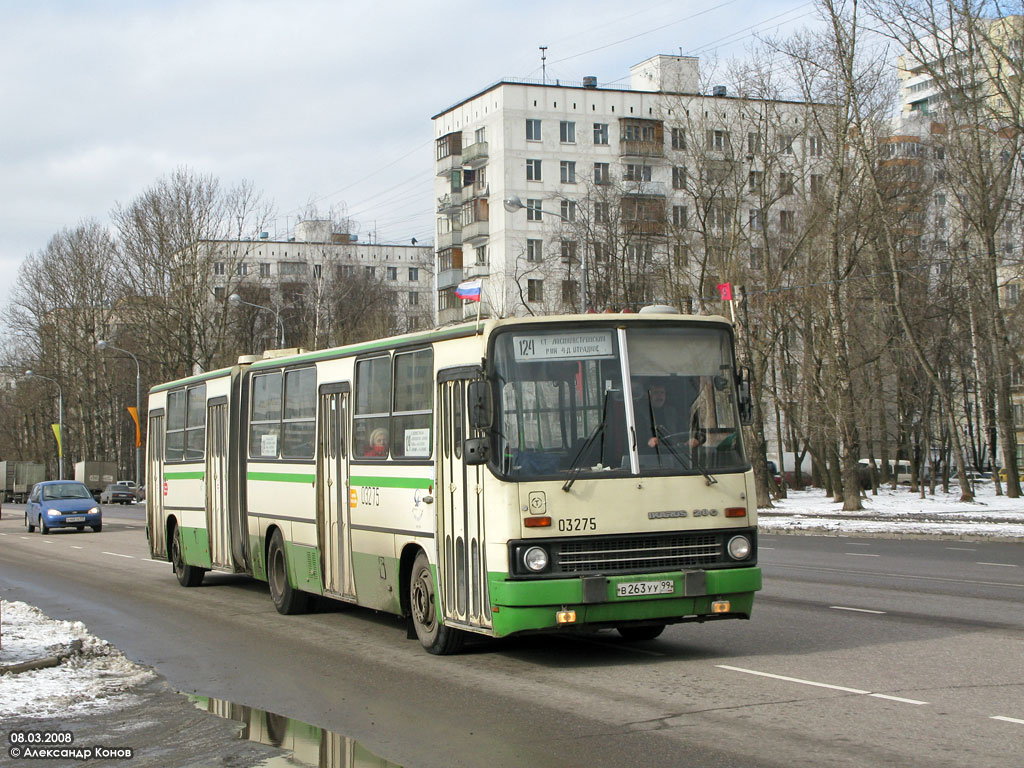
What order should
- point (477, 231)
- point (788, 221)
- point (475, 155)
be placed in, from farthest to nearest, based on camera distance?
point (477, 231) < point (475, 155) < point (788, 221)

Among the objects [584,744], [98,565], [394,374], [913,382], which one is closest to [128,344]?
[913,382]

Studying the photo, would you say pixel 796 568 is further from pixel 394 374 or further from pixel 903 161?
pixel 903 161

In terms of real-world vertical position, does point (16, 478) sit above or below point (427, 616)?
above

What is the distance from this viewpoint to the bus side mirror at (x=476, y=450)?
10477mm

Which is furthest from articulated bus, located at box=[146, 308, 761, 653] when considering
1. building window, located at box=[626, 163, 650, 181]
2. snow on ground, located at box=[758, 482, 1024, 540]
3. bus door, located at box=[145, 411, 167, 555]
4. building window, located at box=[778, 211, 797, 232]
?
building window, located at box=[626, 163, 650, 181]

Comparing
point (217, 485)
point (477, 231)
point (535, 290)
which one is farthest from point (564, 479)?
point (477, 231)

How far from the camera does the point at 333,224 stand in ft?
304

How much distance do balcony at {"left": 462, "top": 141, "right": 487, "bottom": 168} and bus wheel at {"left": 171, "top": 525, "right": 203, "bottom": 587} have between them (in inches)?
2248

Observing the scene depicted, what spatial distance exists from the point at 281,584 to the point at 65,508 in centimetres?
2668

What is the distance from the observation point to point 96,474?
8206 cm

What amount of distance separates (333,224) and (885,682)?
86.0 meters

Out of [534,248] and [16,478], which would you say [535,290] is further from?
[16,478]

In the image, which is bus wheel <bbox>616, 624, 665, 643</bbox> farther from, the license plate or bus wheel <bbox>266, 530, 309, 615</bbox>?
bus wheel <bbox>266, 530, 309, 615</bbox>

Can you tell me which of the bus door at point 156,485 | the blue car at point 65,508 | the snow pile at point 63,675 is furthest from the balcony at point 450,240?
the snow pile at point 63,675
